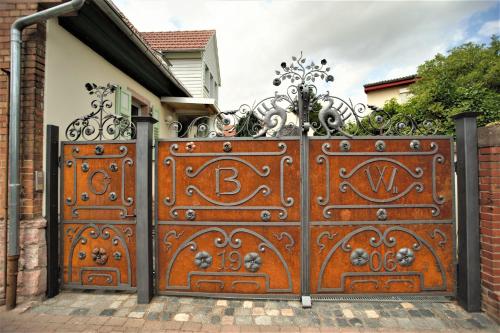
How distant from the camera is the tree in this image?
22.8 ft

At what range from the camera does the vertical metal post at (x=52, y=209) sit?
3.28m

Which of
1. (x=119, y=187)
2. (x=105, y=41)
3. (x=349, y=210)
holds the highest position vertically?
(x=105, y=41)

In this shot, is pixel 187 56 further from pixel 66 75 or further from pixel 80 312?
pixel 80 312

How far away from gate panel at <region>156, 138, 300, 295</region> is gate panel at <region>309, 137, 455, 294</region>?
12.3 inches

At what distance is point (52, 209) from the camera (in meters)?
3.32

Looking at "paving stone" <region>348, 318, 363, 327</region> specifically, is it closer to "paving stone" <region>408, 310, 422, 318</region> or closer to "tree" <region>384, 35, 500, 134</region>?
"paving stone" <region>408, 310, 422, 318</region>

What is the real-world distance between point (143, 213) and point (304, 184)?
6.01 ft

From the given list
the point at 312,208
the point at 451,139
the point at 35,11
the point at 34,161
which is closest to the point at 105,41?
the point at 35,11

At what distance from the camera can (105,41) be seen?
4.50 metres

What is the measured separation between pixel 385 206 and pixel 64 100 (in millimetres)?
4220

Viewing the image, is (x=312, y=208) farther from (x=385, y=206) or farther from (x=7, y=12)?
(x=7, y=12)

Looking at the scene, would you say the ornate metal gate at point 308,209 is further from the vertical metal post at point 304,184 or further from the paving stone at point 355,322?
the paving stone at point 355,322

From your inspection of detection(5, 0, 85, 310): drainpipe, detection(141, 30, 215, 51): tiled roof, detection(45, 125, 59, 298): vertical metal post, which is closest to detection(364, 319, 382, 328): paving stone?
detection(45, 125, 59, 298): vertical metal post

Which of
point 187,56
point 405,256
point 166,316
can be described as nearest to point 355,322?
point 405,256
